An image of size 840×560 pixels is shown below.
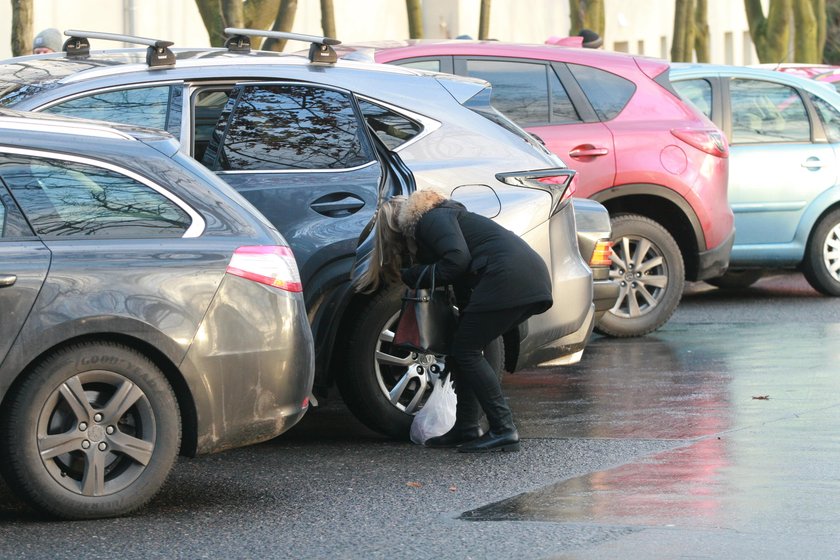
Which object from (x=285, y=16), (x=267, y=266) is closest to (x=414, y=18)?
(x=285, y=16)

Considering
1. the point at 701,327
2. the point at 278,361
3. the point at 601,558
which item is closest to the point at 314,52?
the point at 278,361

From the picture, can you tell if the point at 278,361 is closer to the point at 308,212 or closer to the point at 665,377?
the point at 308,212

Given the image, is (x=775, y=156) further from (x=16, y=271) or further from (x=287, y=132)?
(x=16, y=271)

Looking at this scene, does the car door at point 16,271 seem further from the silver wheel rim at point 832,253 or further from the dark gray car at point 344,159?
the silver wheel rim at point 832,253

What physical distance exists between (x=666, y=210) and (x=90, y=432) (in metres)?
6.29

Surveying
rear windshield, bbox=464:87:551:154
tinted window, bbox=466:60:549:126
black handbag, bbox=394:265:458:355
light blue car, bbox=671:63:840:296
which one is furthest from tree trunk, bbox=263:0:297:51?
black handbag, bbox=394:265:458:355

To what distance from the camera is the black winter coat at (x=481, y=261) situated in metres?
7.20

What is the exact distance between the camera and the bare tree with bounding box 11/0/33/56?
14.1 metres

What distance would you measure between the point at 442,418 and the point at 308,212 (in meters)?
1.13

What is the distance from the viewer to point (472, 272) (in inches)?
290

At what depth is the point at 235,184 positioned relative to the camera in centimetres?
745

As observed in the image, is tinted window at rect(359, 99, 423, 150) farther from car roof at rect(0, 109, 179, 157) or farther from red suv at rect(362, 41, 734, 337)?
red suv at rect(362, 41, 734, 337)

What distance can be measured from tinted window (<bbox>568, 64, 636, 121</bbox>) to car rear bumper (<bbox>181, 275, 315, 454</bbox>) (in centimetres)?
494

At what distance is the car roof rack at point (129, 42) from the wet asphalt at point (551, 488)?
6.09 ft
